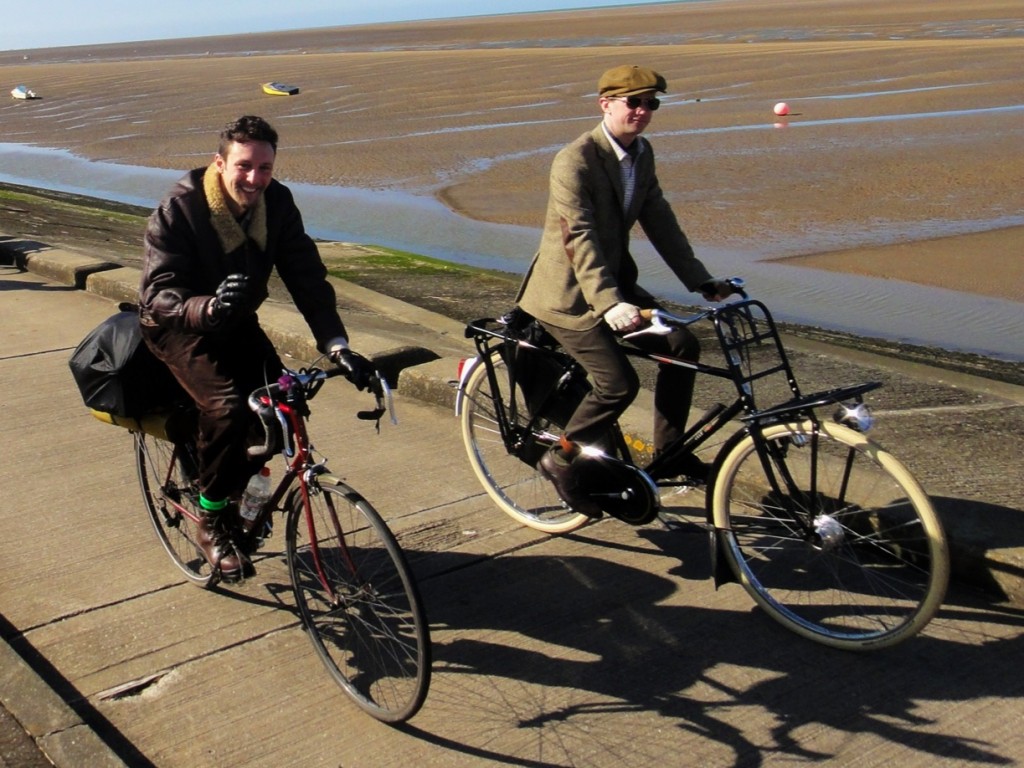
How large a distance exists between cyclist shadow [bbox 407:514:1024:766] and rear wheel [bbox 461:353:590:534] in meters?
0.42

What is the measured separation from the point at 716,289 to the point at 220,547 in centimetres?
198

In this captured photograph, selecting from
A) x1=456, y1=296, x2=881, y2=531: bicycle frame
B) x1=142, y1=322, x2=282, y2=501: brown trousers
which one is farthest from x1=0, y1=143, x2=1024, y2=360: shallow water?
x1=142, y1=322, x2=282, y2=501: brown trousers

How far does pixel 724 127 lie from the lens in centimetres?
2206

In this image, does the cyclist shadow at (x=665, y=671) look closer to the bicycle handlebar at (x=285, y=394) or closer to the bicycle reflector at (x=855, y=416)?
the bicycle reflector at (x=855, y=416)

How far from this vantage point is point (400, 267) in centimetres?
1121

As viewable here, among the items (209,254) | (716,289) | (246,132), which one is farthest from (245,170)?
(716,289)

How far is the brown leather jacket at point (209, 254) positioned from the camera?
12.3ft

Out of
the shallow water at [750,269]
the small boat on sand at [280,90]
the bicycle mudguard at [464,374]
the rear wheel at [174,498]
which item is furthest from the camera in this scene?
the small boat on sand at [280,90]

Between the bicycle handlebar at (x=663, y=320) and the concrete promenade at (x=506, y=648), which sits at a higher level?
the bicycle handlebar at (x=663, y=320)

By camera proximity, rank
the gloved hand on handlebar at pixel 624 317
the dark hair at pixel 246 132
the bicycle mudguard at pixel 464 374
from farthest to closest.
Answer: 1. the bicycle mudguard at pixel 464 374
2. the gloved hand on handlebar at pixel 624 317
3. the dark hair at pixel 246 132

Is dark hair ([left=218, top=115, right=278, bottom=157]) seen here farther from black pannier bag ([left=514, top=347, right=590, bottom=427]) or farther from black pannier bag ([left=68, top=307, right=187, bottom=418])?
black pannier bag ([left=514, top=347, right=590, bottom=427])

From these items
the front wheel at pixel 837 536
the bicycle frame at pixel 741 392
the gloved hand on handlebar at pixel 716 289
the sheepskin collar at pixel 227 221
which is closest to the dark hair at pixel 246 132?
the sheepskin collar at pixel 227 221

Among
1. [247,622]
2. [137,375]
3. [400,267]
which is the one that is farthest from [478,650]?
[400,267]

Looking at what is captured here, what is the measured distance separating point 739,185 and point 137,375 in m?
13.1
